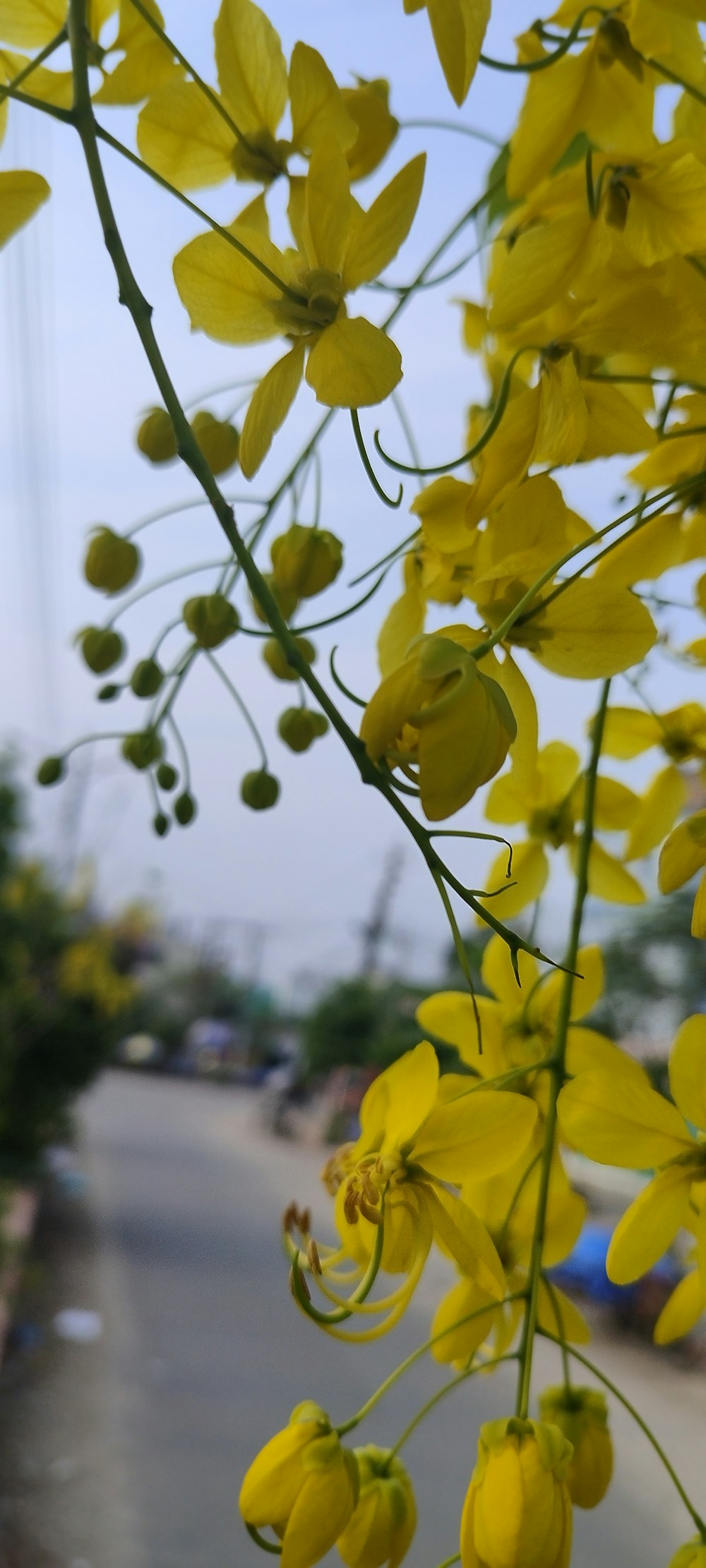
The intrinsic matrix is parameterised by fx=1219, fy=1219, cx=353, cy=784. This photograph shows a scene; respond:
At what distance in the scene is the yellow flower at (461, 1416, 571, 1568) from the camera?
154mm

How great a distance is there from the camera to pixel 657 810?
25 centimetres

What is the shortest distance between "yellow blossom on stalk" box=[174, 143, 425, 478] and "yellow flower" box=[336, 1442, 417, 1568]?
0.15 m

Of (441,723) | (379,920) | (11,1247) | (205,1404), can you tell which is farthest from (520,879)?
(379,920)

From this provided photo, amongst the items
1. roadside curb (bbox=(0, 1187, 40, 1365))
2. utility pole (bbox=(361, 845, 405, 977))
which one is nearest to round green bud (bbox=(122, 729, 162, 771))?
roadside curb (bbox=(0, 1187, 40, 1365))

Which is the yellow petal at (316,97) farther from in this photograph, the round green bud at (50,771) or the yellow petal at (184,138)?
the round green bud at (50,771)

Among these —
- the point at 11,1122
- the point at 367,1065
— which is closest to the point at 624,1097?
the point at 11,1122

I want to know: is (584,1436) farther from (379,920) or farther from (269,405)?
(379,920)

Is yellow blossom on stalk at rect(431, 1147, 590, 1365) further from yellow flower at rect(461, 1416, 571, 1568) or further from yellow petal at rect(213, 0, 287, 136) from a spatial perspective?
yellow petal at rect(213, 0, 287, 136)

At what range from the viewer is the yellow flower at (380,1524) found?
18cm

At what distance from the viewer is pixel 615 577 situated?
0.18 meters

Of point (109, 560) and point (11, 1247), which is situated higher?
point (109, 560)

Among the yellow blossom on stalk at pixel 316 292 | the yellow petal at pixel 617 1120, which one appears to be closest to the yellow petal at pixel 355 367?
the yellow blossom on stalk at pixel 316 292

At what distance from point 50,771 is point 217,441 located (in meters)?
0.13

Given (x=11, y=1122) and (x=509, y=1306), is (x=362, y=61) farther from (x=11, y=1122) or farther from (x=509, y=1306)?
(x=11, y=1122)
